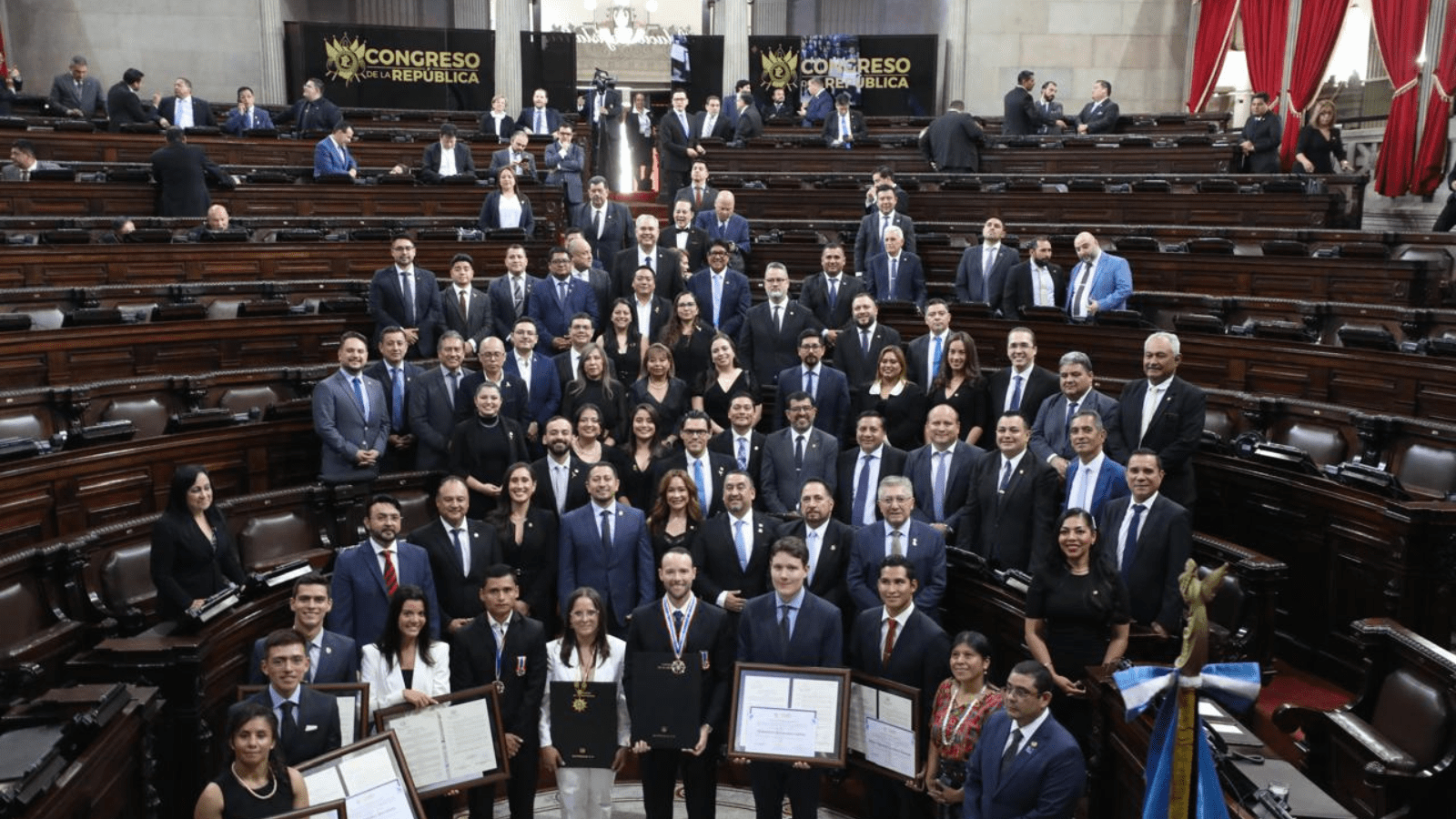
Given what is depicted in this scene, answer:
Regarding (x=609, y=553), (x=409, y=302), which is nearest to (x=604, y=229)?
(x=409, y=302)

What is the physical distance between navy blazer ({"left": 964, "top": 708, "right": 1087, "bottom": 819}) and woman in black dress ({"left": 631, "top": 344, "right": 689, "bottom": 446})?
291cm

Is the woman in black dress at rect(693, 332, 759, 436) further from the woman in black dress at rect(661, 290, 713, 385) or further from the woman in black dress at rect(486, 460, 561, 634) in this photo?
the woman in black dress at rect(486, 460, 561, 634)

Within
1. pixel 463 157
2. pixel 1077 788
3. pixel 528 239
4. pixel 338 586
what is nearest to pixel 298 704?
pixel 338 586

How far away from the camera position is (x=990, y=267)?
8.50m

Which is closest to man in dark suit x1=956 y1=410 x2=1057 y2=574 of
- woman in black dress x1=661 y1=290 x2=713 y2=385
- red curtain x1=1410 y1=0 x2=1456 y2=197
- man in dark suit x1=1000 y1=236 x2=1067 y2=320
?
woman in black dress x1=661 y1=290 x2=713 y2=385

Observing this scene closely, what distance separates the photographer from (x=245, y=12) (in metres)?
16.8

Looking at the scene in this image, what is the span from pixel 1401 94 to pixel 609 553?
9.63 metres

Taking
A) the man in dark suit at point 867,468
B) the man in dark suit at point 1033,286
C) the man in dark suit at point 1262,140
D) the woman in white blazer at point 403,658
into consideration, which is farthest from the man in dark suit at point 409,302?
the man in dark suit at point 1262,140

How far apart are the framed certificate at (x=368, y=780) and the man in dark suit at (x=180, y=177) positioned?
23.0 ft

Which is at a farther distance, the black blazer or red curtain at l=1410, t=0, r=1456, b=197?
red curtain at l=1410, t=0, r=1456, b=197

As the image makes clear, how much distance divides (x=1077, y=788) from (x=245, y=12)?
16367 mm

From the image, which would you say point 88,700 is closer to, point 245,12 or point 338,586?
point 338,586

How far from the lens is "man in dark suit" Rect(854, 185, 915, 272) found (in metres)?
8.68

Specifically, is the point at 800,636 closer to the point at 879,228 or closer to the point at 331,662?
the point at 331,662
